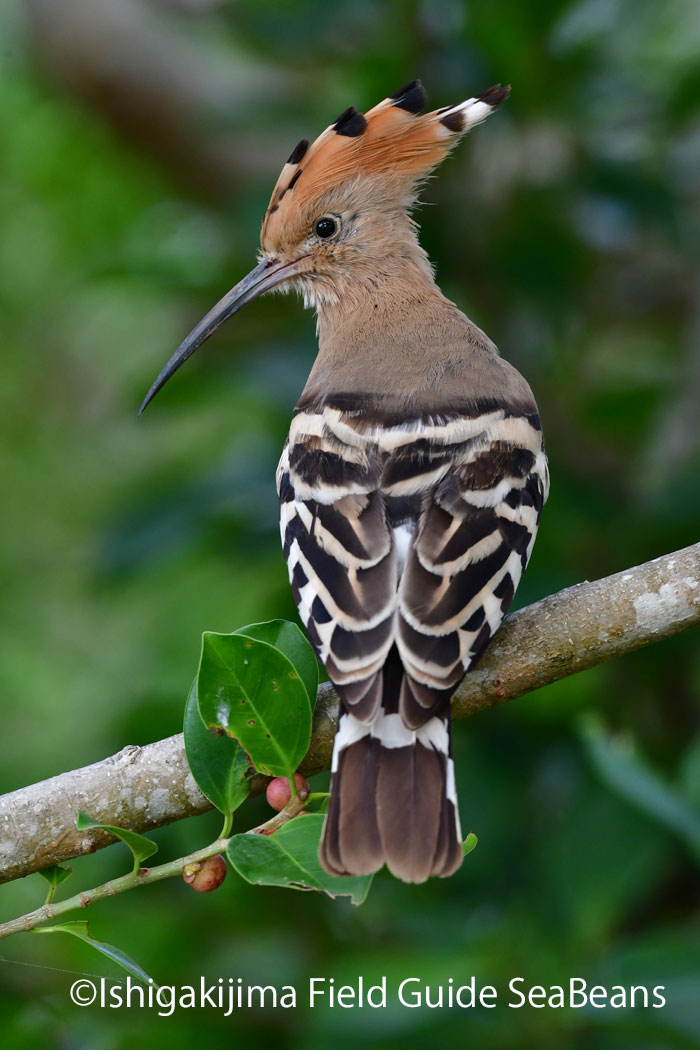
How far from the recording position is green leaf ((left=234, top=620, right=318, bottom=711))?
192 centimetres

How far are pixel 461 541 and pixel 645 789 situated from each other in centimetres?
53

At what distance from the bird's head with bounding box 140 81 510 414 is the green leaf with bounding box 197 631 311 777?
4.60 ft

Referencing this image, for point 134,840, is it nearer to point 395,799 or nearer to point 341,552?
point 395,799

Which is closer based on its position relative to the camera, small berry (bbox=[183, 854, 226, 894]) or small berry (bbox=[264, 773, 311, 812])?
small berry (bbox=[183, 854, 226, 894])

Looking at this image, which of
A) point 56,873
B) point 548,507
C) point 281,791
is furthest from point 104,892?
point 548,507

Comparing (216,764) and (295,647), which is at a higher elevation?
(295,647)

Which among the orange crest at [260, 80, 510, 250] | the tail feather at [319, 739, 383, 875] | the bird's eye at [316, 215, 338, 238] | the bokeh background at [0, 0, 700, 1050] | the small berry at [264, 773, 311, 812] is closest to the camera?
the tail feather at [319, 739, 383, 875]

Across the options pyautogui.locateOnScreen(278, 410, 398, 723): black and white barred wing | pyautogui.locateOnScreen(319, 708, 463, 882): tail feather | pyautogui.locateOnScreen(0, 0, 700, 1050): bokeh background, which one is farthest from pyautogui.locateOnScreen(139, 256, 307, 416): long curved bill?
pyautogui.locateOnScreen(319, 708, 463, 882): tail feather

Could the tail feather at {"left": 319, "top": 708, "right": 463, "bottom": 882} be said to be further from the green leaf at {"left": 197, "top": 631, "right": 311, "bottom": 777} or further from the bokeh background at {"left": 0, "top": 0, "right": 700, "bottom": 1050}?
the bokeh background at {"left": 0, "top": 0, "right": 700, "bottom": 1050}

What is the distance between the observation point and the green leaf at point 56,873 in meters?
1.80

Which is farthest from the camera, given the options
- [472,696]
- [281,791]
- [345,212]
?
[345,212]

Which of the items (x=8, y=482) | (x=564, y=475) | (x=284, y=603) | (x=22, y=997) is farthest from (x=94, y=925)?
(x=8, y=482)

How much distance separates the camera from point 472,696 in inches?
81.2

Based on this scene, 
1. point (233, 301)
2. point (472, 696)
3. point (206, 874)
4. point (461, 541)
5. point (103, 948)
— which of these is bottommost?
point (103, 948)
